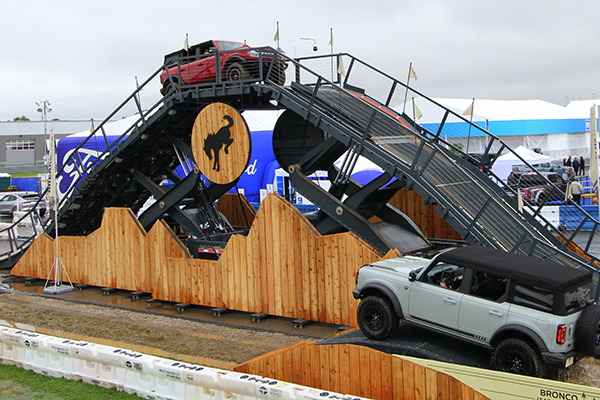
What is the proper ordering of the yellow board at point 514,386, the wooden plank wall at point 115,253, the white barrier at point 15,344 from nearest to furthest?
the yellow board at point 514,386, the white barrier at point 15,344, the wooden plank wall at point 115,253

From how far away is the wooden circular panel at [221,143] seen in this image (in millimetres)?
12461

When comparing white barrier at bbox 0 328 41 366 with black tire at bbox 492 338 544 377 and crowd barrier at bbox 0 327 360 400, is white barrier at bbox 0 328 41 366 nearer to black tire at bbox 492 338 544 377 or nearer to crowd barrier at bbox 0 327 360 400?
crowd barrier at bbox 0 327 360 400

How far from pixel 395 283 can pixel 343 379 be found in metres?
1.57

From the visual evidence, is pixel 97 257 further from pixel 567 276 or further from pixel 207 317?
pixel 567 276

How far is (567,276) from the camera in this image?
260 inches

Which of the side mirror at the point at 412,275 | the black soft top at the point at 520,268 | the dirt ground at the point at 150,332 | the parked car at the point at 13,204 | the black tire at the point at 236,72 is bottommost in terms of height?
the dirt ground at the point at 150,332

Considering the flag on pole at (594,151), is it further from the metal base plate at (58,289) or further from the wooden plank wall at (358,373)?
the metal base plate at (58,289)

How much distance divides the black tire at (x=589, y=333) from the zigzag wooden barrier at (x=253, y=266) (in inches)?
151

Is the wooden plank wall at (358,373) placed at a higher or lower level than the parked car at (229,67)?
lower

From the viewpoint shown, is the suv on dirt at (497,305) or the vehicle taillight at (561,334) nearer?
the vehicle taillight at (561,334)

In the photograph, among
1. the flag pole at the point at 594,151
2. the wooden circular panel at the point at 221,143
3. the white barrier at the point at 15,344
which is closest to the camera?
the white barrier at the point at 15,344

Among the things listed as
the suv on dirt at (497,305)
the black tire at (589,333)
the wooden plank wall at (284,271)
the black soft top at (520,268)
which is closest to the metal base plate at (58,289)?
the wooden plank wall at (284,271)

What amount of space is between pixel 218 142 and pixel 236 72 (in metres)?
2.13

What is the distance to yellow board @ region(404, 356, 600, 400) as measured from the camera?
17.9 feet
